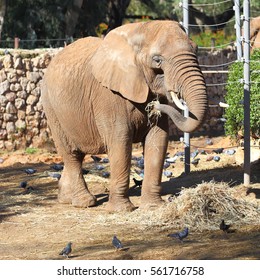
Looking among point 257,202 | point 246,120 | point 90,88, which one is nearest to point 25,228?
point 90,88

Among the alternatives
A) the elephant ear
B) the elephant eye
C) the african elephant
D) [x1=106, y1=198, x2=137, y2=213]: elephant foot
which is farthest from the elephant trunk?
[x1=106, y1=198, x2=137, y2=213]: elephant foot

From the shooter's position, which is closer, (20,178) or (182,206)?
(182,206)

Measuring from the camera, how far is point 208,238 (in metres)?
8.13

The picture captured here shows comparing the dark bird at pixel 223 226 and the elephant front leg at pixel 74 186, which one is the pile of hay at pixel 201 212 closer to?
the dark bird at pixel 223 226

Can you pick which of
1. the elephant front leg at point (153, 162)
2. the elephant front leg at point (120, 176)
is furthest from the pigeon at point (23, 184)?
the elephant front leg at point (153, 162)

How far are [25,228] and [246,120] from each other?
3.38m

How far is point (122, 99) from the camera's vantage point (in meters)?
9.58

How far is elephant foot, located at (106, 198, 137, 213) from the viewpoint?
9734 millimetres

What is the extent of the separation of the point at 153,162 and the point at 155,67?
1.21m

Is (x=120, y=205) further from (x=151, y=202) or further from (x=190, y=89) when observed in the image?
(x=190, y=89)

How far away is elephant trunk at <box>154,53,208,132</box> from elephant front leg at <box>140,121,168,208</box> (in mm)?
714

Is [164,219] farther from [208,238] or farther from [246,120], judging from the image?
[246,120]

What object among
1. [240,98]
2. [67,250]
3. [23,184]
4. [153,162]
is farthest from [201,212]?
[23,184]

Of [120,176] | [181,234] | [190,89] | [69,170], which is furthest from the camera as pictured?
[69,170]
